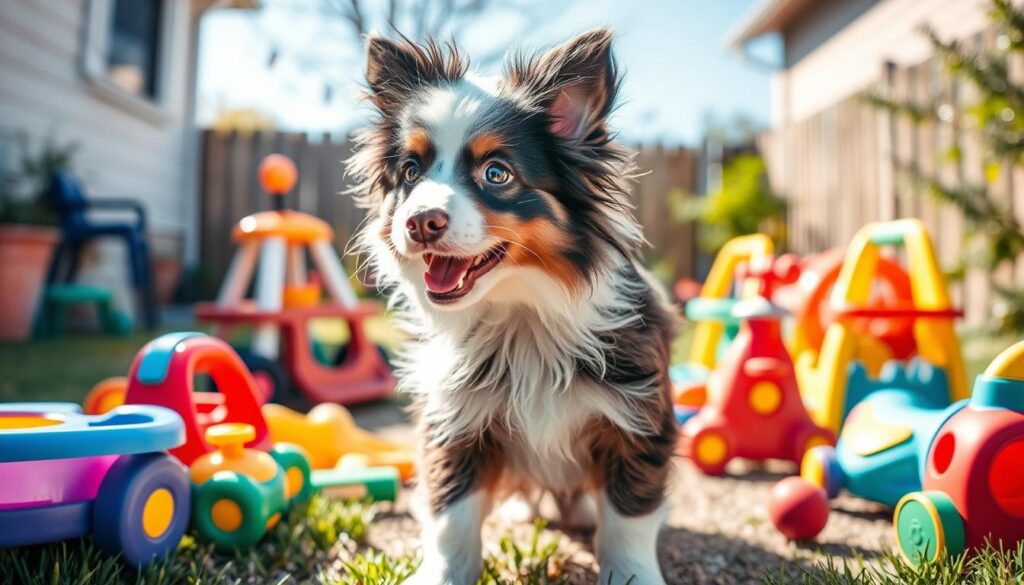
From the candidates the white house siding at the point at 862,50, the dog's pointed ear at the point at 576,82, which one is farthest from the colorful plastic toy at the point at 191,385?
the white house siding at the point at 862,50

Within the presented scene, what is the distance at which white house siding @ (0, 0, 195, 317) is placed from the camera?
261 inches

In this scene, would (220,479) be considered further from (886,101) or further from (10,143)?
(10,143)

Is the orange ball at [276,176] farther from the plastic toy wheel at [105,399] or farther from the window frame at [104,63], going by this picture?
the window frame at [104,63]

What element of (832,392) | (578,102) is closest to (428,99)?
(578,102)

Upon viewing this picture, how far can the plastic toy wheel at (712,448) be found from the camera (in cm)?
301

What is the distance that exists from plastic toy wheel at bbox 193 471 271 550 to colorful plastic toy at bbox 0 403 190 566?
0.07 metres

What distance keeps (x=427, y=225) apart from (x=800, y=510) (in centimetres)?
146

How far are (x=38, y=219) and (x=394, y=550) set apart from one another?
587cm

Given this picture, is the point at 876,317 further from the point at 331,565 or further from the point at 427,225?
the point at 331,565

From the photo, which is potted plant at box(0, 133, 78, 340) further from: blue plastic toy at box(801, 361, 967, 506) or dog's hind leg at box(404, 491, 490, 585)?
blue plastic toy at box(801, 361, 967, 506)

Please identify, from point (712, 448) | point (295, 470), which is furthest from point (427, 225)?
point (712, 448)

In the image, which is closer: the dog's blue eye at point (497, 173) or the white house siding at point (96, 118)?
the dog's blue eye at point (497, 173)

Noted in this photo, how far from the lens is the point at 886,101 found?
3904mm

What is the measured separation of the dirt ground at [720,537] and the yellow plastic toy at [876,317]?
0.48 metres
